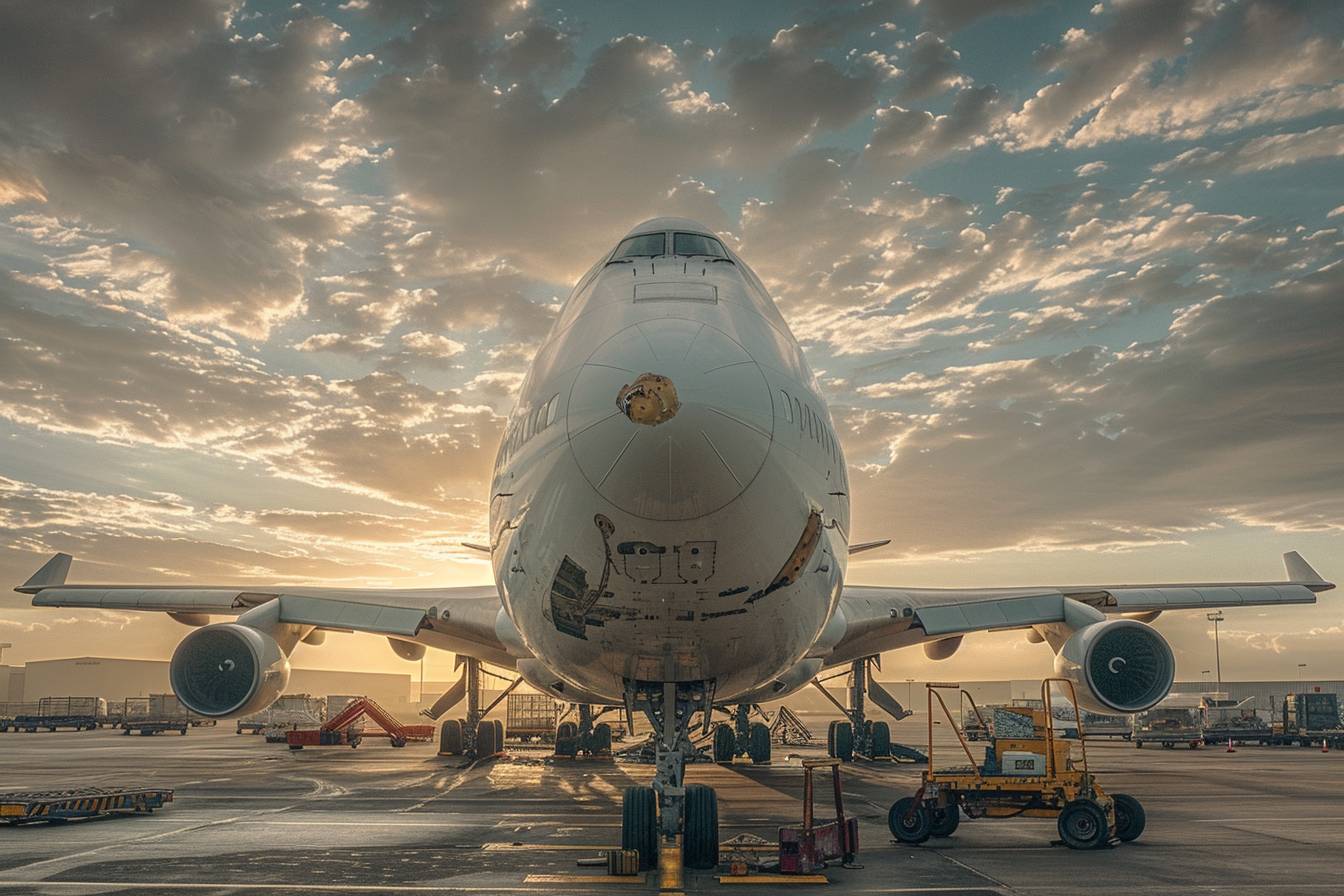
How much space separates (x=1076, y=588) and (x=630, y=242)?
1426cm

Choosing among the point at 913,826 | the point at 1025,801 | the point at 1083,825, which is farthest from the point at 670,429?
the point at 1083,825

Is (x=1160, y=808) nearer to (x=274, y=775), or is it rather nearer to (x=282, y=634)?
(x=282, y=634)

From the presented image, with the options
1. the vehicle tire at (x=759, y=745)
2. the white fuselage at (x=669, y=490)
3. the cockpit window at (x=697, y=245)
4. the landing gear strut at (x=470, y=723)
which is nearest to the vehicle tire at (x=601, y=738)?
the landing gear strut at (x=470, y=723)

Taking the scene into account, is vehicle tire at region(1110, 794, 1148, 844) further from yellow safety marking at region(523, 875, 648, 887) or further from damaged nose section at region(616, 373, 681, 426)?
damaged nose section at region(616, 373, 681, 426)

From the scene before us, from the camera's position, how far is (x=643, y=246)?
11.2 m

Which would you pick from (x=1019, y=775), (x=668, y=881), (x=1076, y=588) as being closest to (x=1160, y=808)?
(x=1076, y=588)

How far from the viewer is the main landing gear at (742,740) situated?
30422 mm

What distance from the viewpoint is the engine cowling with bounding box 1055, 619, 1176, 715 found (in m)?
16.5

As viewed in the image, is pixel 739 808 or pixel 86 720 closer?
pixel 739 808

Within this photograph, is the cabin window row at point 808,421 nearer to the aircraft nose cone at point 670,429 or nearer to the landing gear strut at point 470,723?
the aircraft nose cone at point 670,429

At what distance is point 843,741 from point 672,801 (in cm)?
2035

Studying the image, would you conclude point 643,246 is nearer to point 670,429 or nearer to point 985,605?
point 670,429

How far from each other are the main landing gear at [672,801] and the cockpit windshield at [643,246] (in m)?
4.49

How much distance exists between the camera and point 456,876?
10.2 metres
